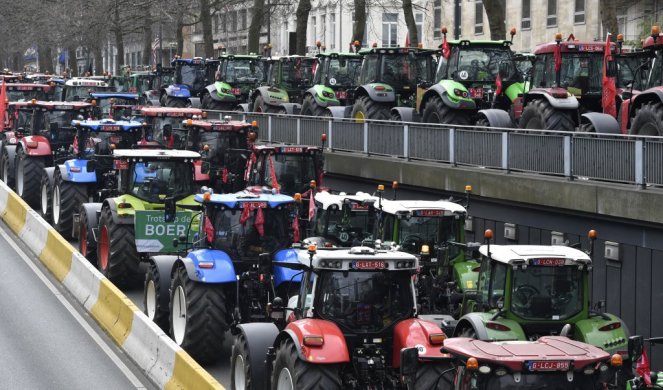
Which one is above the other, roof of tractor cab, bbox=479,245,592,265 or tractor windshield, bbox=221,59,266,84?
tractor windshield, bbox=221,59,266,84

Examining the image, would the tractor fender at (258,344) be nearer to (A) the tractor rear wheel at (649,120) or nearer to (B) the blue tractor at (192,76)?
(A) the tractor rear wheel at (649,120)

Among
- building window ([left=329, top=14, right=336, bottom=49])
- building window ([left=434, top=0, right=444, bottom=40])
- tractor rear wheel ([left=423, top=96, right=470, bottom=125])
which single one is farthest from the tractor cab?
building window ([left=329, top=14, right=336, bottom=49])

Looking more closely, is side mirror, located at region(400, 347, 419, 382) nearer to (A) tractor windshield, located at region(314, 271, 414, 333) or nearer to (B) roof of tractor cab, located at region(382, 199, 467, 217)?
(A) tractor windshield, located at region(314, 271, 414, 333)

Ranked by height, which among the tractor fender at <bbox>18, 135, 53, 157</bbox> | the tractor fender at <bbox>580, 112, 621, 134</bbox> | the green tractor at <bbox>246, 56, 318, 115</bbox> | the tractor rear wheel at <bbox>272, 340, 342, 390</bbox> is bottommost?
the tractor rear wheel at <bbox>272, 340, 342, 390</bbox>

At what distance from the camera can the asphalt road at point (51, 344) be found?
16328 millimetres

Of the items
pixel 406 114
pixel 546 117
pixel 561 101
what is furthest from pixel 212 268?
pixel 406 114

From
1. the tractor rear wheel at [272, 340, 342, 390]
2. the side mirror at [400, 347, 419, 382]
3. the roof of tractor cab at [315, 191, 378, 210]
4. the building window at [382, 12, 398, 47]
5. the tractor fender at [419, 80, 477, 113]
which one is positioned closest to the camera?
the side mirror at [400, 347, 419, 382]

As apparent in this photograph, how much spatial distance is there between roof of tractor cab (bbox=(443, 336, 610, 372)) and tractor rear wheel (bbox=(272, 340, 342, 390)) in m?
1.82

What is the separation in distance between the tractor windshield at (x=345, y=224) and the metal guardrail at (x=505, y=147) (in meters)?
2.66

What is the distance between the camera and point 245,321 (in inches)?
662

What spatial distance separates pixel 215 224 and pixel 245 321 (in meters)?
1.41

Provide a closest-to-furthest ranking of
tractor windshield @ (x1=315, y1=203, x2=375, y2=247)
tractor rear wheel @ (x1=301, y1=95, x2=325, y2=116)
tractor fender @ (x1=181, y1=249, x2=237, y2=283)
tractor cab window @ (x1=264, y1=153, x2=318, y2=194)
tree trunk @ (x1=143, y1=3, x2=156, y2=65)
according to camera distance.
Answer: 1. tractor fender @ (x1=181, y1=249, x2=237, y2=283)
2. tractor windshield @ (x1=315, y1=203, x2=375, y2=247)
3. tractor cab window @ (x1=264, y1=153, x2=318, y2=194)
4. tractor rear wheel @ (x1=301, y1=95, x2=325, y2=116)
5. tree trunk @ (x1=143, y1=3, x2=156, y2=65)

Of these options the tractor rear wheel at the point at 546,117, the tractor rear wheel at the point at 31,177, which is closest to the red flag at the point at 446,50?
the tractor rear wheel at the point at 546,117

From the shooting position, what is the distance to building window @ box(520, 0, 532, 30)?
2320 inches
